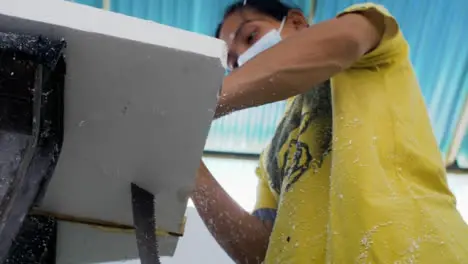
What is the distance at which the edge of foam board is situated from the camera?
0.45m

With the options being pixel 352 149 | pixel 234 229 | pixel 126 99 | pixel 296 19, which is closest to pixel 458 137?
pixel 296 19

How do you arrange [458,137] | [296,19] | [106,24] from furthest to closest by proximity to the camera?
[458,137]
[296,19]
[106,24]

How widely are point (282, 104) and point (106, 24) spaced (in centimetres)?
109

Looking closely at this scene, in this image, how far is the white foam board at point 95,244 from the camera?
29.7 inches

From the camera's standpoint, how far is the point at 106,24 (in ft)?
1.53

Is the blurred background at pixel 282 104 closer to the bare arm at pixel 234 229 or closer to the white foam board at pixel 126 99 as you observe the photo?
the bare arm at pixel 234 229

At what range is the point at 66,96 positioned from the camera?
52cm

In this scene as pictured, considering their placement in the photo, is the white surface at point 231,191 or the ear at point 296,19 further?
the white surface at point 231,191

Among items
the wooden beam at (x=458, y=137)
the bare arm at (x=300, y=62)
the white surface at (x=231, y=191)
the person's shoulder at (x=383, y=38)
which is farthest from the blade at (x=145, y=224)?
the wooden beam at (x=458, y=137)

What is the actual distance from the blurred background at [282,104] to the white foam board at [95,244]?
2.44 feet

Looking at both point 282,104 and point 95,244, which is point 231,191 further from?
point 95,244

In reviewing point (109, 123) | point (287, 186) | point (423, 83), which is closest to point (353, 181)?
point (287, 186)

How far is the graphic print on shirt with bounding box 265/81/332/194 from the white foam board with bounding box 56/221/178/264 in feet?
0.83

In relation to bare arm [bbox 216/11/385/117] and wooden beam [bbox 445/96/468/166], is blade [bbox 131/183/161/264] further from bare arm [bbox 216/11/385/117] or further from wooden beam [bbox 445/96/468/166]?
wooden beam [bbox 445/96/468/166]
